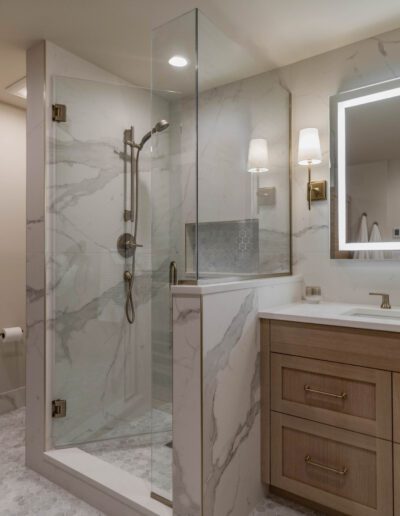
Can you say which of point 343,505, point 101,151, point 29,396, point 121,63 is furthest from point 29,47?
point 343,505

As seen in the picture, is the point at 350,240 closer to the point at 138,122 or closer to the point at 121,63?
the point at 138,122

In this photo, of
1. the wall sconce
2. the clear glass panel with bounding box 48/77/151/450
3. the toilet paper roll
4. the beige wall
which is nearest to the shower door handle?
the clear glass panel with bounding box 48/77/151/450

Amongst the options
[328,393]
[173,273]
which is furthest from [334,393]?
[173,273]

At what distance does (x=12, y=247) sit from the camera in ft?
9.40

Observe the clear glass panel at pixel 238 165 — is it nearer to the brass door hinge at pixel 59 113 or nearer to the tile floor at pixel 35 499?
the brass door hinge at pixel 59 113

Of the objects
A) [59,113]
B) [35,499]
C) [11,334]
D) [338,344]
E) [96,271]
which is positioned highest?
[59,113]

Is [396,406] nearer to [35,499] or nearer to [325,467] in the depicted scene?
[325,467]

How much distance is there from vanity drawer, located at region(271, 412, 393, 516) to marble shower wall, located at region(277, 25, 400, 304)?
762mm

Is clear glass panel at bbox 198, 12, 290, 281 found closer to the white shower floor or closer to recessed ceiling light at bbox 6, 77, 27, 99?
the white shower floor

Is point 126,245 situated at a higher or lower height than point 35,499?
higher

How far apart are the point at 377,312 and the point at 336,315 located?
373 mm

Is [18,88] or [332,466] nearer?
[332,466]

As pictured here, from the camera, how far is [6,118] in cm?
283

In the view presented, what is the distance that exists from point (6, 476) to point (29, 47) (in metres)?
2.27
